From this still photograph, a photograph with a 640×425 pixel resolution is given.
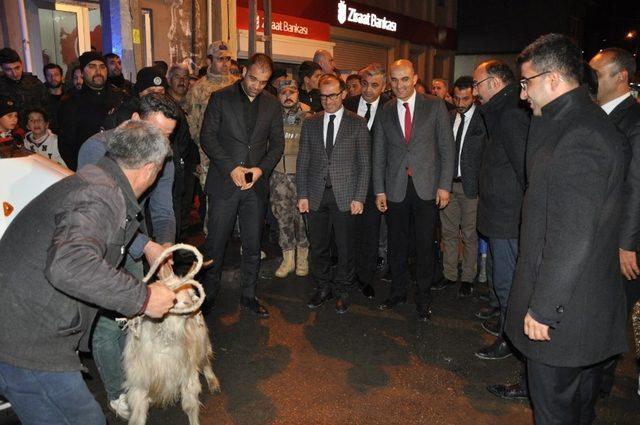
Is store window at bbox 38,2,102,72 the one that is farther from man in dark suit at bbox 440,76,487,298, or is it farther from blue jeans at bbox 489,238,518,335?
blue jeans at bbox 489,238,518,335

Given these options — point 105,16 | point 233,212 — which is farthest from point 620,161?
point 105,16

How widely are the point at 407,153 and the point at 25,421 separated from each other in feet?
13.5

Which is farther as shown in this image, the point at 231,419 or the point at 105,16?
the point at 105,16

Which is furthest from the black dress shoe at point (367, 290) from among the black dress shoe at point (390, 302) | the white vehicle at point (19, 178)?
the white vehicle at point (19, 178)

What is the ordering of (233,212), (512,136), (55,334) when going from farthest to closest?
(233,212)
(512,136)
(55,334)

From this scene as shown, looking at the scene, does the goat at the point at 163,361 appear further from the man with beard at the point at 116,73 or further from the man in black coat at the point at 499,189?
the man with beard at the point at 116,73

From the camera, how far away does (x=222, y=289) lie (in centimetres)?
637

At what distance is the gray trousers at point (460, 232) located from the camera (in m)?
6.22

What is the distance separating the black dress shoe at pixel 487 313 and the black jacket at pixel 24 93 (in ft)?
19.3

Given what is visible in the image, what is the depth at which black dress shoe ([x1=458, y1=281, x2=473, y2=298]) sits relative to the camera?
20.3 feet

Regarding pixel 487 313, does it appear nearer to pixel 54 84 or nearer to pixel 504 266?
pixel 504 266

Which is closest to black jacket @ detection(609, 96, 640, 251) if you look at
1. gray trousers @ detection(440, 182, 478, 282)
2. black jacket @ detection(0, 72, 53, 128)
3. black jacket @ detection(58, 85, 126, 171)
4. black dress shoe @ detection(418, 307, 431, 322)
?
black dress shoe @ detection(418, 307, 431, 322)

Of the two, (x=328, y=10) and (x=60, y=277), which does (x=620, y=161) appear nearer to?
(x=60, y=277)

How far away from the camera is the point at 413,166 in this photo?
212 inches
